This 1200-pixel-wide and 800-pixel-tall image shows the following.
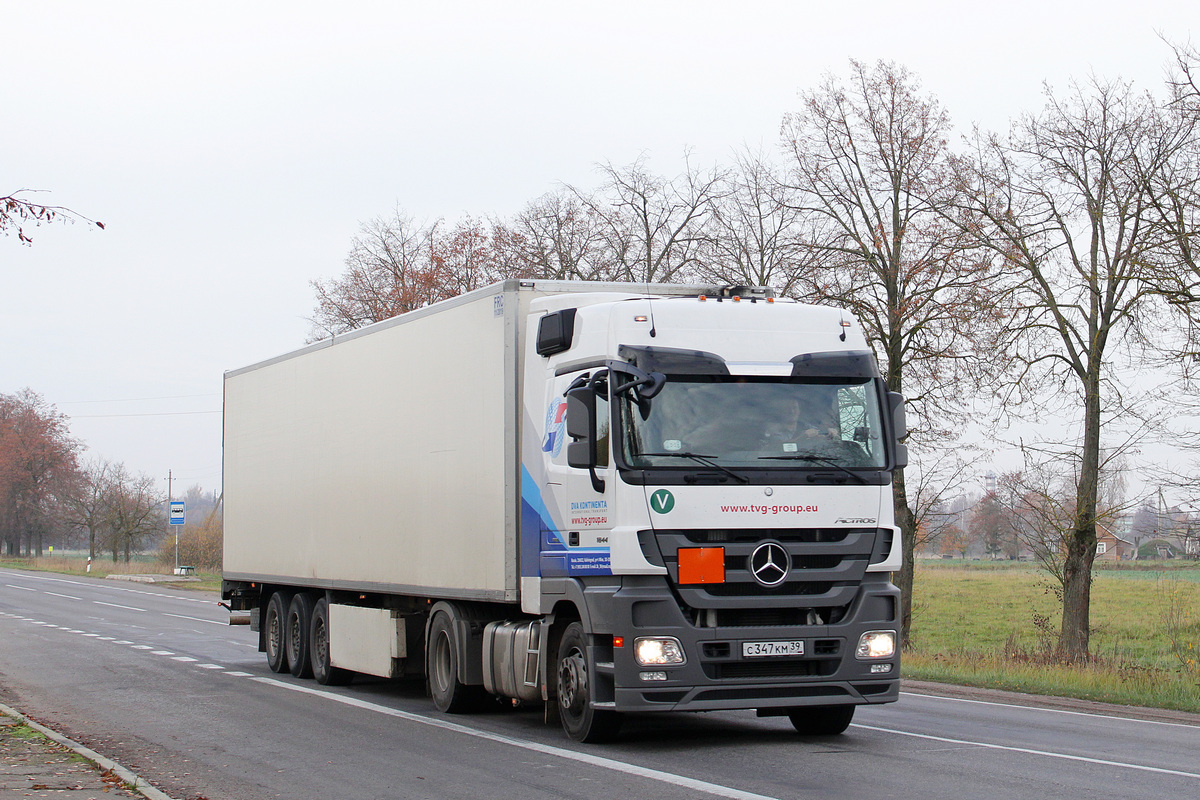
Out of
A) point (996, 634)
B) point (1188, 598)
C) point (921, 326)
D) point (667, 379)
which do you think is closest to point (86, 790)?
point (667, 379)

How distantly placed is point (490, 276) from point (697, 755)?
29321 millimetres

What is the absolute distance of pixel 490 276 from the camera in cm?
3775

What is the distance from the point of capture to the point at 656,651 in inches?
363

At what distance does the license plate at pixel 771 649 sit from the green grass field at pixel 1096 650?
6283 mm

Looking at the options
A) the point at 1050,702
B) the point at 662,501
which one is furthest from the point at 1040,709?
the point at 662,501

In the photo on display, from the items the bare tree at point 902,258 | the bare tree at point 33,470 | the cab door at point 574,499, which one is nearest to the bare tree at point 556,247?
the bare tree at point 902,258

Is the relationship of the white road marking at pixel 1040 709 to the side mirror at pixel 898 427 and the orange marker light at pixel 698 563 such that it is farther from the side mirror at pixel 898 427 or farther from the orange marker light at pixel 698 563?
the orange marker light at pixel 698 563

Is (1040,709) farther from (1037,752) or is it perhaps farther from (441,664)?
(441,664)

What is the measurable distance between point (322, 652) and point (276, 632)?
6.45 feet

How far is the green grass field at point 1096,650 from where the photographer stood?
15.1 metres

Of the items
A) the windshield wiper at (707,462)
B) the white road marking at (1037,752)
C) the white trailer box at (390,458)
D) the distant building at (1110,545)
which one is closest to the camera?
the white road marking at (1037,752)

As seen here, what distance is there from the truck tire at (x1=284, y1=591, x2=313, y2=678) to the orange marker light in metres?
7.74

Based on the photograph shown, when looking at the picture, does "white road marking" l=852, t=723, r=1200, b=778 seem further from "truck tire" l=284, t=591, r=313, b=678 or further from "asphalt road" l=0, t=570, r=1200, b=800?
"truck tire" l=284, t=591, r=313, b=678

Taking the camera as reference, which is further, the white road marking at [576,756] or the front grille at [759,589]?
the front grille at [759,589]
